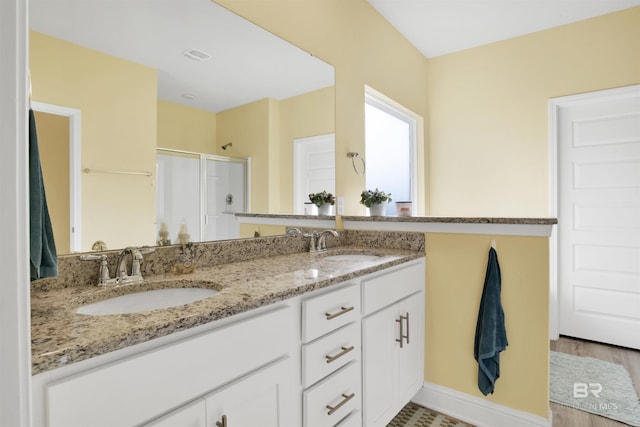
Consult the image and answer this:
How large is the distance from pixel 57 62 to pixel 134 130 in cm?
30

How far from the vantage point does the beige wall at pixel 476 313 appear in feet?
5.74

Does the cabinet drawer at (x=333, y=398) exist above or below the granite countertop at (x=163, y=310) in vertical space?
below

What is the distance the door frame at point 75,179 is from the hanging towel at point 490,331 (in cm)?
181

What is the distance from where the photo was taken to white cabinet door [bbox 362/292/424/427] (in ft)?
4.92

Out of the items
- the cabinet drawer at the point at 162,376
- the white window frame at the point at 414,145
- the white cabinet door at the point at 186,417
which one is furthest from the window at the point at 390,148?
the white cabinet door at the point at 186,417

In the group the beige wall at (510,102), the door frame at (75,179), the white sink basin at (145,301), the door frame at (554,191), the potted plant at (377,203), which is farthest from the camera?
the door frame at (554,191)

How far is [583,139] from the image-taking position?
9.71 ft

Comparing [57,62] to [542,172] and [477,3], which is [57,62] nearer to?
[477,3]

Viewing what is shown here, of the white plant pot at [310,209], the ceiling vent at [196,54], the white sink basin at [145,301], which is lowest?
the white sink basin at [145,301]

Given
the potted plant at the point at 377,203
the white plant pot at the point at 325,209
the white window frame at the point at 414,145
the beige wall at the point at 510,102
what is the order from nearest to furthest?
the white plant pot at the point at 325,209, the potted plant at the point at 377,203, the beige wall at the point at 510,102, the white window frame at the point at 414,145

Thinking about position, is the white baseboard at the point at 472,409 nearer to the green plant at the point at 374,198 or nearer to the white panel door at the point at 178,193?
the green plant at the point at 374,198

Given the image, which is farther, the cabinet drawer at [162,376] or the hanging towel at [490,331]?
the hanging towel at [490,331]

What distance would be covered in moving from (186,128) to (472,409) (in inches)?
80.5

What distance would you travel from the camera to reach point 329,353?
126cm
